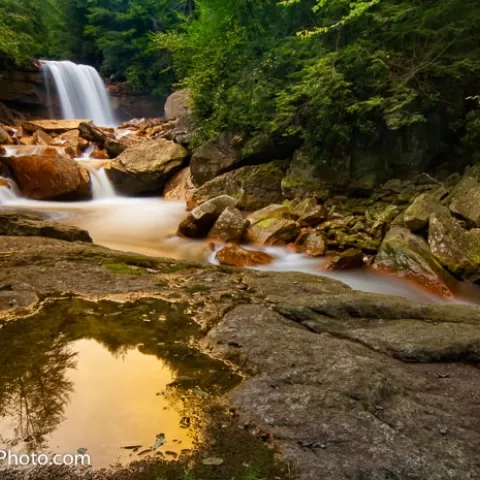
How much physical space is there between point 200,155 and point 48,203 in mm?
4555

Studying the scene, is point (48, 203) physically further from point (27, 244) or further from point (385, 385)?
point (385, 385)

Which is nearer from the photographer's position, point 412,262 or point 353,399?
point 353,399

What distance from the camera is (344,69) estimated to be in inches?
342

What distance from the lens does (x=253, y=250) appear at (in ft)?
27.5

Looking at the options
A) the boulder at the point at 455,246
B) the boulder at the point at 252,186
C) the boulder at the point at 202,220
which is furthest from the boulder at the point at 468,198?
the boulder at the point at 202,220

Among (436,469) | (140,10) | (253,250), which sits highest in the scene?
(140,10)

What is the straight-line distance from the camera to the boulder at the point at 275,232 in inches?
345

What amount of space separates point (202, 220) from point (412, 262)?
171 inches

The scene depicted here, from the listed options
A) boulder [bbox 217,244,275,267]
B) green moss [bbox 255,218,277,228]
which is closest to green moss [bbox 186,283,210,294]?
boulder [bbox 217,244,275,267]

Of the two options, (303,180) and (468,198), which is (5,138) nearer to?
(303,180)

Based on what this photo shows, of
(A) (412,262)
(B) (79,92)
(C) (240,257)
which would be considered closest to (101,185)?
(C) (240,257)

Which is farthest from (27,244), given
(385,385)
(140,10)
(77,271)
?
(140,10)

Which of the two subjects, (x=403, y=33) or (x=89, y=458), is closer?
(x=89, y=458)

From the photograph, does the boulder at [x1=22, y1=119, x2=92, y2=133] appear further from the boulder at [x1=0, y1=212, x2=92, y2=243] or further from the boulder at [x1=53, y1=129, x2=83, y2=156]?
the boulder at [x1=0, y1=212, x2=92, y2=243]
